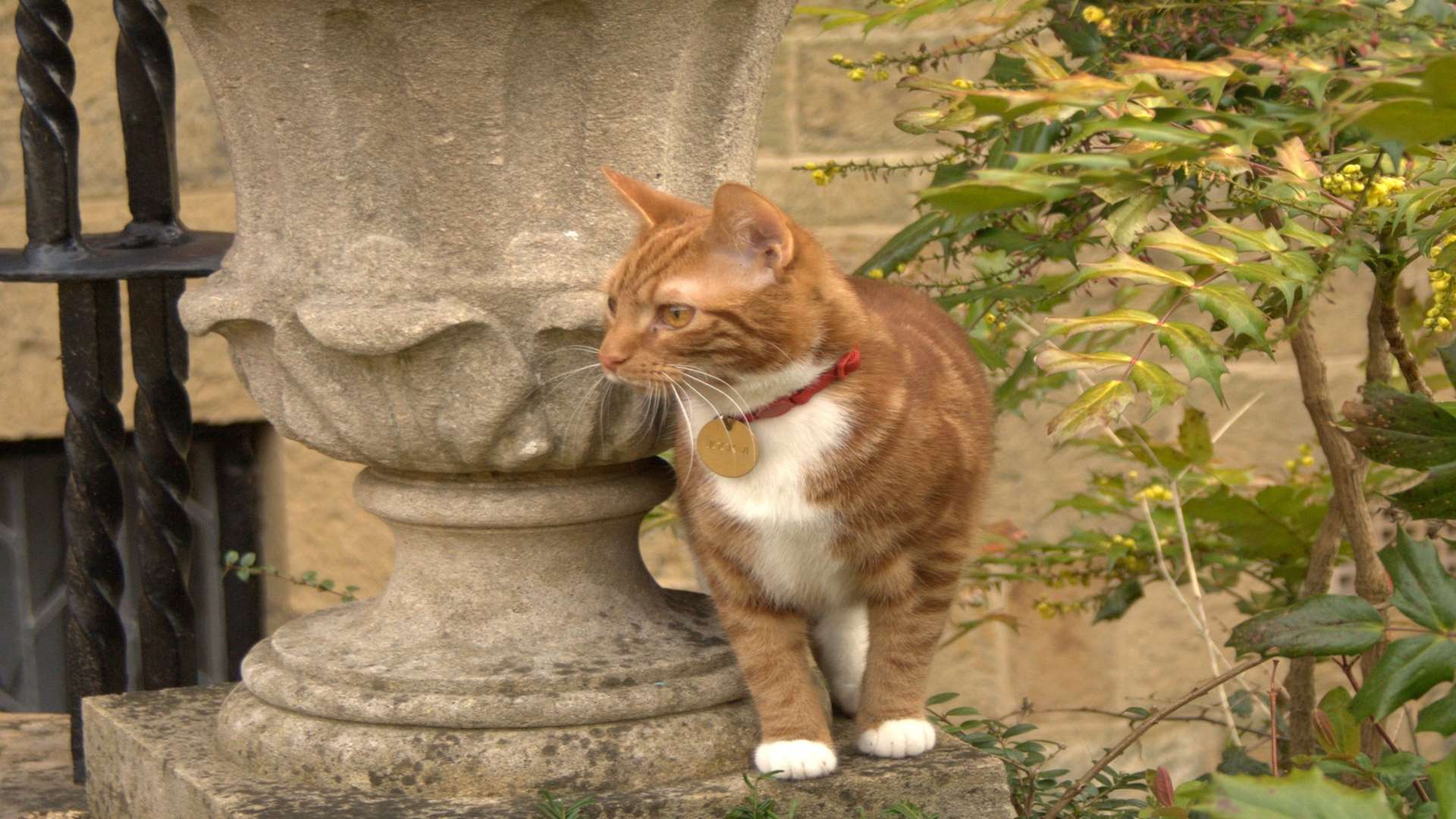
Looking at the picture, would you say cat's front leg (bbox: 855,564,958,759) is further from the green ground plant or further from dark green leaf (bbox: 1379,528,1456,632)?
dark green leaf (bbox: 1379,528,1456,632)

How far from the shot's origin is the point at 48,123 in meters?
2.69


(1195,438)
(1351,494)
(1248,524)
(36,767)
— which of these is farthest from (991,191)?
(36,767)

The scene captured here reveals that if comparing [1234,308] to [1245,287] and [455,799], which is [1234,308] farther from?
[455,799]

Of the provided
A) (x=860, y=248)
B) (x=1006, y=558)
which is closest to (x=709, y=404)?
(x=1006, y=558)

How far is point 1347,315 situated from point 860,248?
1201mm

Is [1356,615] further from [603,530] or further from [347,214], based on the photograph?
[347,214]

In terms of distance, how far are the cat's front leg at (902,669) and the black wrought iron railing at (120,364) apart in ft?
4.23

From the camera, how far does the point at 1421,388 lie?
2307mm

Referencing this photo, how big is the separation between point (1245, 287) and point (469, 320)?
3.71 feet

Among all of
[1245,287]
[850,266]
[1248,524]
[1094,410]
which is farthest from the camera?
[850,266]

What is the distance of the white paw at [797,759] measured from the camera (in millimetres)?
2105

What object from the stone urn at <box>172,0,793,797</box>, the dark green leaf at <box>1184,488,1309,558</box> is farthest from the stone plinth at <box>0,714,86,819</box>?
the dark green leaf at <box>1184,488,1309,558</box>

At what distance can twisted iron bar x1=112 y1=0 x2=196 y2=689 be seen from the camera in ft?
9.16

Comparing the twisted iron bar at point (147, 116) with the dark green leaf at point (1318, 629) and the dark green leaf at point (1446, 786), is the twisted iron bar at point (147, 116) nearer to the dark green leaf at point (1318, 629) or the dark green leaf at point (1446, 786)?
the dark green leaf at point (1318, 629)
